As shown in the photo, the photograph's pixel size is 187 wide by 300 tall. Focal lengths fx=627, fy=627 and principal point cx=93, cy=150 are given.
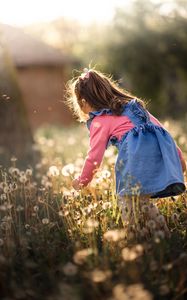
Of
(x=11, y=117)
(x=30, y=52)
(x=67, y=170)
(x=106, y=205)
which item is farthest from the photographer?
(x=30, y=52)

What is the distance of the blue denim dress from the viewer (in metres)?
4.71

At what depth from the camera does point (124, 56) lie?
2820 centimetres

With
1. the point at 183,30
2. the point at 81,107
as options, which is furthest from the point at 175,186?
the point at 183,30

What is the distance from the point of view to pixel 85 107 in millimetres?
5188

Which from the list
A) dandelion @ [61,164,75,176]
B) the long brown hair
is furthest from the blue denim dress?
dandelion @ [61,164,75,176]

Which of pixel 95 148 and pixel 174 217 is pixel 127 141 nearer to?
pixel 95 148

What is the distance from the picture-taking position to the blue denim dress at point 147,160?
4715 mm

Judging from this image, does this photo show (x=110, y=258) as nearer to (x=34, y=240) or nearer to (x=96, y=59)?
(x=34, y=240)

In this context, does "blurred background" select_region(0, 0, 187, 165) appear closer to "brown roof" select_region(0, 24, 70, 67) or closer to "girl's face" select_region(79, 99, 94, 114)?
"brown roof" select_region(0, 24, 70, 67)

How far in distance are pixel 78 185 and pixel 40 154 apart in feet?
16.7

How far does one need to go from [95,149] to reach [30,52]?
80.0 feet

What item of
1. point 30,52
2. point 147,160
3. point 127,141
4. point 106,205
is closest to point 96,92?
point 127,141

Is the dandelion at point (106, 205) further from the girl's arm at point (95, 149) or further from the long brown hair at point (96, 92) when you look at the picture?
the long brown hair at point (96, 92)

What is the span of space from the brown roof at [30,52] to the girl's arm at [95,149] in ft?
76.7
